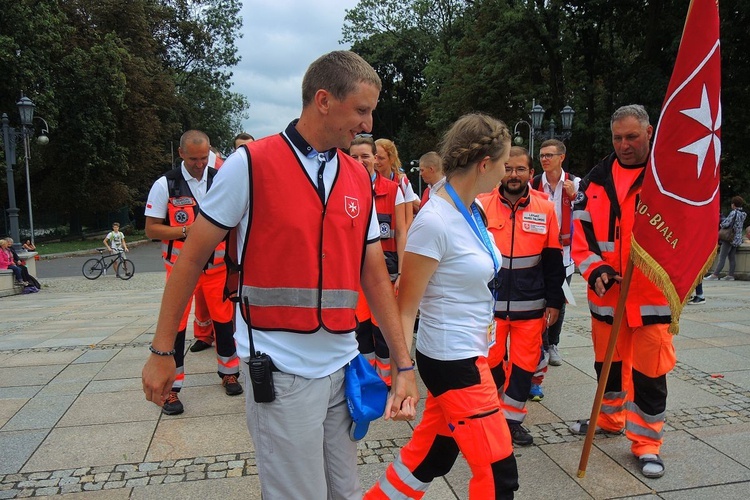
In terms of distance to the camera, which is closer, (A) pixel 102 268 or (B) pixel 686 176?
(B) pixel 686 176

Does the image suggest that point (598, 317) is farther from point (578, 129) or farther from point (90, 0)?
point (90, 0)

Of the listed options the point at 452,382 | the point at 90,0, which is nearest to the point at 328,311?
the point at 452,382

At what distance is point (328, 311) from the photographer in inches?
76.0

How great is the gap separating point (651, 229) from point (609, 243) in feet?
1.71

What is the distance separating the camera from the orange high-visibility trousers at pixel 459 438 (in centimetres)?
225

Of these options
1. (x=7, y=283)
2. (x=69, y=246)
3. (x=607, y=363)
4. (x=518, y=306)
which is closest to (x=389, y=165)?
(x=518, y=306)

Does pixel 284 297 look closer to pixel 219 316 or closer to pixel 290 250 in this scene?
pixel 290 250

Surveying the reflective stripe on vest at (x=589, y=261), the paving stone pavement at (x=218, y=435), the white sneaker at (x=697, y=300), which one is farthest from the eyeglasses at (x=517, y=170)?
the white sneaker at (x=697, y=300)

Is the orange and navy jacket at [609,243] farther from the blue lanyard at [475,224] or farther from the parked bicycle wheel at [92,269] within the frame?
the parked bicycle wheel at [92,269]

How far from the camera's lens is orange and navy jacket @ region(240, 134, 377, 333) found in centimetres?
185

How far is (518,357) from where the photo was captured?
141 inches

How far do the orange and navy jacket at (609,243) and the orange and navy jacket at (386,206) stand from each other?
1.68 meters

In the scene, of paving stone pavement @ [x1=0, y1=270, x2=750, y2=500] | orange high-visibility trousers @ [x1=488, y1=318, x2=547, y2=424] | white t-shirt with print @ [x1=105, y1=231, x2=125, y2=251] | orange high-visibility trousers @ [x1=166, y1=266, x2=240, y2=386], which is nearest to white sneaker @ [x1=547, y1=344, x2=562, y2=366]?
paving stone pavement @ [x1=0, y1=270, x2=750, y2=500]

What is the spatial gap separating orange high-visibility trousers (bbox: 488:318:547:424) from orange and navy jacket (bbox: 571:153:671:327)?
1.53 feet
